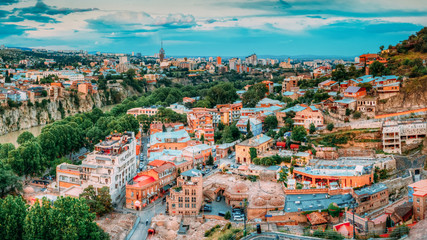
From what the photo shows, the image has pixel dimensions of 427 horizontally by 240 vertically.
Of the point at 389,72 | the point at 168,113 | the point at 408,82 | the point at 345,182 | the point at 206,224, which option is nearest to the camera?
the point at 206,224

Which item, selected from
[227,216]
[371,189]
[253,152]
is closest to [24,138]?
[253,152]

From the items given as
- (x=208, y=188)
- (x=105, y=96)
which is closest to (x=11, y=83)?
(x=105, y=96)

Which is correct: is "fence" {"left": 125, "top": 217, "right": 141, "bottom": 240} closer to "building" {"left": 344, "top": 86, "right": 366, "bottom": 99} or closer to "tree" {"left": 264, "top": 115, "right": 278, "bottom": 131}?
"tree" {"left": 264, "top": 115, "right": 278, "bottom": 131}

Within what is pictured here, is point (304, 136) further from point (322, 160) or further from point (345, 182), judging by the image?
point (345, 182)

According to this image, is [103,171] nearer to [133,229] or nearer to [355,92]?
[133,229]

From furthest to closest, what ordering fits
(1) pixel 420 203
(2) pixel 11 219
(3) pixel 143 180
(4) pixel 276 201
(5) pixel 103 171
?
(3) pixel 143 180 < (5) pixel 103 171 < (4) pixel 276 201 < (1) pixel 420 203 < (2) pixel 11 219

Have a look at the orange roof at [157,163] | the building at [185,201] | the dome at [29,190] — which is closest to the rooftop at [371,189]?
the building at [185,201]
